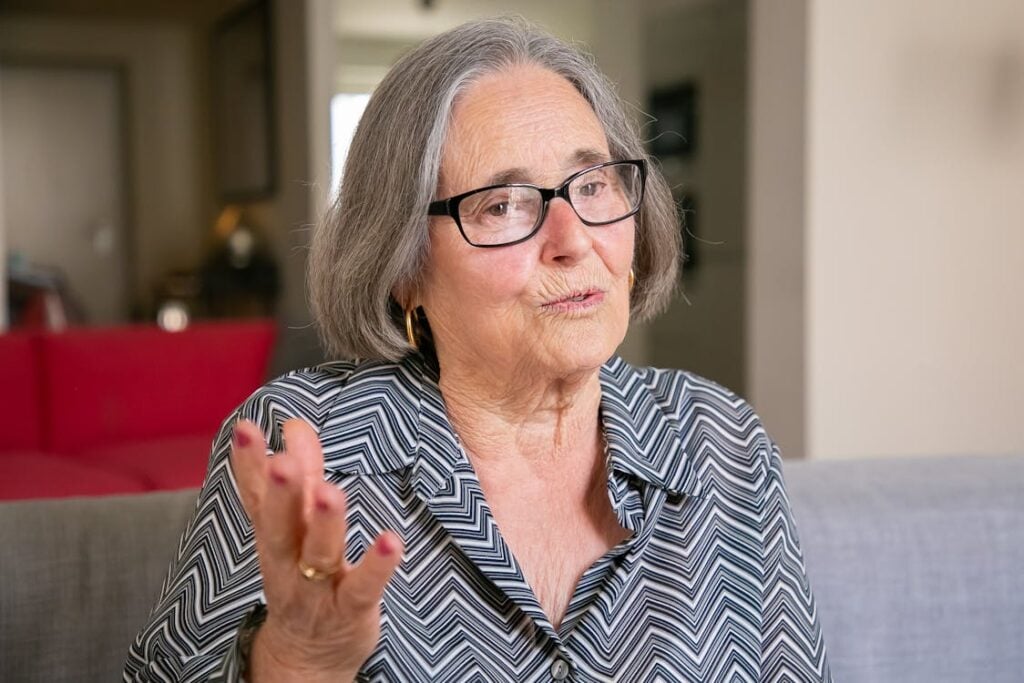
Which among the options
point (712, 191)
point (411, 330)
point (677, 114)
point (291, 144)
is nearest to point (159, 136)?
point (291, 144)

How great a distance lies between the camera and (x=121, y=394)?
3424 millimetres

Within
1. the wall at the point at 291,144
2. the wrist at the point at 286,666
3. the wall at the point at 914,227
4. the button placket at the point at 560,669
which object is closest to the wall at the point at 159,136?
the wall at the point at 291,144

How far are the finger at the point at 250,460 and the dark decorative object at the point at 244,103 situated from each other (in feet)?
18.2

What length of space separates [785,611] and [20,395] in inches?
109

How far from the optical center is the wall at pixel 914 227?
3.54 meters

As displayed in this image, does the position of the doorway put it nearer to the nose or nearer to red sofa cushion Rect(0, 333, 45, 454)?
red sofa cushion Rect(0, 333, 45, 454)

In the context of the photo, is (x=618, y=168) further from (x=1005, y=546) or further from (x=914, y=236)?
(x=914, y=236)

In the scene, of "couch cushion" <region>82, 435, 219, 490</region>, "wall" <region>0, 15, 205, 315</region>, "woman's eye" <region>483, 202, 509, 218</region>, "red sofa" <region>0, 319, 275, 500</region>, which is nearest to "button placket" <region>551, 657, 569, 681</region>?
"woman's eye" <region>483, 202, 509, 218</region>

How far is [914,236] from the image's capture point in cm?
366

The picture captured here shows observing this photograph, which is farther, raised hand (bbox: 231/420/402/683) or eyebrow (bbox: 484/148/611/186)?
eyebrow (bbox: 484/148/611/186)

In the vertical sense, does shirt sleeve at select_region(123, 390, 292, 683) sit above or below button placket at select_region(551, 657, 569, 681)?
above

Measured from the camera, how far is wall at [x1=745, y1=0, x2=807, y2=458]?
3.55 meters

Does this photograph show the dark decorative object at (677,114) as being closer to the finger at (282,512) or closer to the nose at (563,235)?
the nose at (563,235)

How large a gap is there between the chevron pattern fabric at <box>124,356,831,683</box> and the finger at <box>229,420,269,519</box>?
0.23 meters
